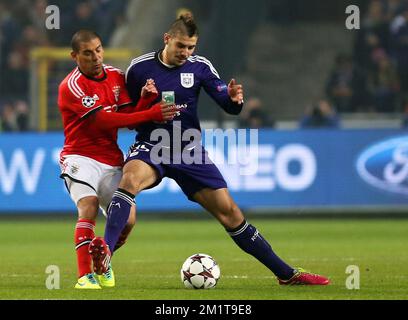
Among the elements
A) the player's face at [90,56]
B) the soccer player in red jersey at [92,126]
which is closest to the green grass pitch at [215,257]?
the soccer player in red jersey at [92,126]

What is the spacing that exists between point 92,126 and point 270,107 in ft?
34.2

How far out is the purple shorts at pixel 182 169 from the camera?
28.8 feet

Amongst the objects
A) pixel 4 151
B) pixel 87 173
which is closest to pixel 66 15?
pixel 4 151

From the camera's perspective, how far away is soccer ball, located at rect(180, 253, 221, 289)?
8.68 metres

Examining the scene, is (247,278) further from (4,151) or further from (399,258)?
(4,151)

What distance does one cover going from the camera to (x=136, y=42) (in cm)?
1977

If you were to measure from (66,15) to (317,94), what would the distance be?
4.65 meters

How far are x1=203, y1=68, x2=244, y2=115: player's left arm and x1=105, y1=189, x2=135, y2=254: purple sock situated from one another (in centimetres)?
108

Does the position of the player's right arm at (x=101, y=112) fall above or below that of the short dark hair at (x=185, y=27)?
below

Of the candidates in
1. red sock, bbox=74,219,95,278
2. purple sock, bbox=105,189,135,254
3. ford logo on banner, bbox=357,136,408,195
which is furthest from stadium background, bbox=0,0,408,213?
purple sock, bbox=105,189,135,254

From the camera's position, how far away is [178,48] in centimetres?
883

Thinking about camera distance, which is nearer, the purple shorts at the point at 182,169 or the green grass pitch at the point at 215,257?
the green grass pitch at the point at 215,257

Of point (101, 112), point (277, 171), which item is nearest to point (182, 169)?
point (101, 112)

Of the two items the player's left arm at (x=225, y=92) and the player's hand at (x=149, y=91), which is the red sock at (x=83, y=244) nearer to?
the player's hand at (x=149, y=91)
